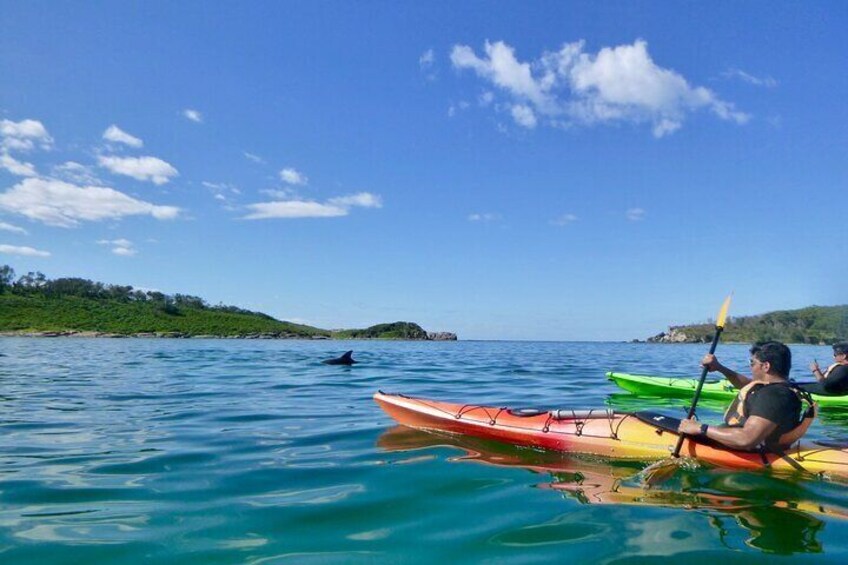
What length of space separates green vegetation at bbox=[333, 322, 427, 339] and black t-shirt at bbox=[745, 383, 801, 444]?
133 meters

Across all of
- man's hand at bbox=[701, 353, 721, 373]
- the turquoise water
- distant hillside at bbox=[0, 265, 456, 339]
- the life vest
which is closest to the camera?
the turquoise water

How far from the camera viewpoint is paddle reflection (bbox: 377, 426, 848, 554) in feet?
15.4

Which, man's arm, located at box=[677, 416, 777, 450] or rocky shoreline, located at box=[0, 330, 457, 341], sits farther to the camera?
rocky shoreline, located at box=[0, 330, 457, 341]

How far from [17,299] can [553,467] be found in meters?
126

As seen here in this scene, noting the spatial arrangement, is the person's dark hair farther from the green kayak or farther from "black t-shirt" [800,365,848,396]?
the green kayak

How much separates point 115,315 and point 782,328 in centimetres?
14959

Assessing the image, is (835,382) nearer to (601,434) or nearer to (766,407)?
(766,407)

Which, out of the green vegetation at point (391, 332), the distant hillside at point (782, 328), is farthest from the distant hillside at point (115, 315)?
the distant hillside at point (782, 328)

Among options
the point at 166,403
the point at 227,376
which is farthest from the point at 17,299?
the point at 166,403

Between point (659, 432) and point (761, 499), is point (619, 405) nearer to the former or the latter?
point (659, 432)

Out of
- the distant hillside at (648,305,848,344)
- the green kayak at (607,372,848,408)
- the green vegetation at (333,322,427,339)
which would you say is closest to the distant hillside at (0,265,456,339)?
the green vegetation at (333,322,427,339)

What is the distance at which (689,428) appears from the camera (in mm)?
6785

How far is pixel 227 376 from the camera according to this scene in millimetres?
19594

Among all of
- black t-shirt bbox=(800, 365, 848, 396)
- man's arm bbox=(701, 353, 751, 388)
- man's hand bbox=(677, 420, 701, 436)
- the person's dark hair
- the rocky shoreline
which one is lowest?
the rocky shoreline
